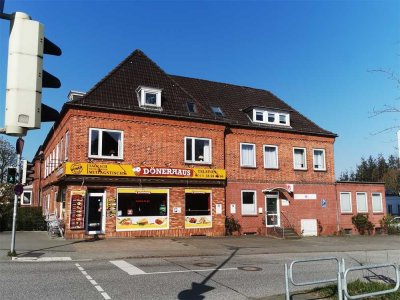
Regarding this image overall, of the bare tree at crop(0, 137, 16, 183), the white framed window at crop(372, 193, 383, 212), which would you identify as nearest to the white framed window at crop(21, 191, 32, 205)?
the bare tree at crop(0, 137, 16, 183)

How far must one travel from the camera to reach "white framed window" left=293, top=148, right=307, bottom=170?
28745 mm

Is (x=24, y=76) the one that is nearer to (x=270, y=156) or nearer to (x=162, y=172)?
(x=162, y=172)

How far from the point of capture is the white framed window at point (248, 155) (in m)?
26.9

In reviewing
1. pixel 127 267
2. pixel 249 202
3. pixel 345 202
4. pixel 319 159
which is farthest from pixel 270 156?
pixel 127 267

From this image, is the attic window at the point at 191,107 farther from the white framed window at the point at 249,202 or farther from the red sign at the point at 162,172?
the white framed window at the point at 249,202

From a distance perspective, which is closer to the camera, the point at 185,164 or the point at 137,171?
the point at 137,171

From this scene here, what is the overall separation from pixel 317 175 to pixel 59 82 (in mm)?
27639

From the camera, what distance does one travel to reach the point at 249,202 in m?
26.6

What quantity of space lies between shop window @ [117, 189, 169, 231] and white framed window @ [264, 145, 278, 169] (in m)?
7.79

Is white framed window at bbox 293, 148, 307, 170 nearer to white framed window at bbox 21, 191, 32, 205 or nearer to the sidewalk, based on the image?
the sidewalk

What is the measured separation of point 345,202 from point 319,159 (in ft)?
12.0

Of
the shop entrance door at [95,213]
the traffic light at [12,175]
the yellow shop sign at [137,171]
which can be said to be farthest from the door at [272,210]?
the traffic light at [12,175]

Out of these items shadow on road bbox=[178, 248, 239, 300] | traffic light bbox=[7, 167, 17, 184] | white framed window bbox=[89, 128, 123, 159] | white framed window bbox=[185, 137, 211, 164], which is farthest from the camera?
white framed window bbox=[185, 137, 211, 164]

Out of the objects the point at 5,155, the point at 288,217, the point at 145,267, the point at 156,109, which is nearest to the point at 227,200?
the point at 288,217
